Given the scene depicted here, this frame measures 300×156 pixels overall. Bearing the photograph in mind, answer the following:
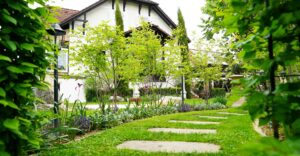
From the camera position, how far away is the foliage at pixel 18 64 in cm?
197

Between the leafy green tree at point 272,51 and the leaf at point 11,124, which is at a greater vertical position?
the leafy green tree at point 272,51

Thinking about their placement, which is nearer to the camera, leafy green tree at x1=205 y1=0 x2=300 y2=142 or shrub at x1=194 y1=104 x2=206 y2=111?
leafy green tree at x1=205 y1=0 x2=300 y2=142

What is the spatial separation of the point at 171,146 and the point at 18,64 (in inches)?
106

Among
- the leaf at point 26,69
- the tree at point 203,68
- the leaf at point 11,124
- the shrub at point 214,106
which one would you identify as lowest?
the shrub at point 214,106

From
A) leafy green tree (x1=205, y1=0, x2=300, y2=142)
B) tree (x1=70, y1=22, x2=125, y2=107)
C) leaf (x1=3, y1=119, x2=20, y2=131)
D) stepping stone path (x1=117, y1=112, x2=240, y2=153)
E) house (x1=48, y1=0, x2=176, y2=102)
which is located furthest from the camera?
house (x1=48, y1=0, x2=176, y2=102)

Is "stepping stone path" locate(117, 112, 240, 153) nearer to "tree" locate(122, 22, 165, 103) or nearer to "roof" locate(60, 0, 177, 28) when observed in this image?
"tree" locate(122, 22, 165, 103)

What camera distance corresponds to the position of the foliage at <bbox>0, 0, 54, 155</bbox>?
197 centimetres

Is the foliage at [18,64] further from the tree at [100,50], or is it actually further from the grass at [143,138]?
the tree at [100,50]

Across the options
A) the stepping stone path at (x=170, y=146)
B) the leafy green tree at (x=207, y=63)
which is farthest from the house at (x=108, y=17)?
the stepping stone path at (x=170, y=146)

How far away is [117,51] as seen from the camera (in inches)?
329

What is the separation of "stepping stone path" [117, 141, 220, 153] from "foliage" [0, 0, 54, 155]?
6.56ft

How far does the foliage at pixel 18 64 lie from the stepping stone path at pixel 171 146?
200 centimetres

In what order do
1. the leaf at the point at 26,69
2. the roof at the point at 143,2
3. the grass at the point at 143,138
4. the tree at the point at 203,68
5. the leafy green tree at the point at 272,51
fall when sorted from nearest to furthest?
the leafy green tree at the point at 272,51
the leaf at the point at 26,69
the grass at the point at 143,138
the tree at the point at 203,68
the roof at the point at 143,2

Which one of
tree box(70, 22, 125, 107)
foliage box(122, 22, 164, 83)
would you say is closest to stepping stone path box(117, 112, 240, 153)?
tree box(70, 22, 125, 107)
